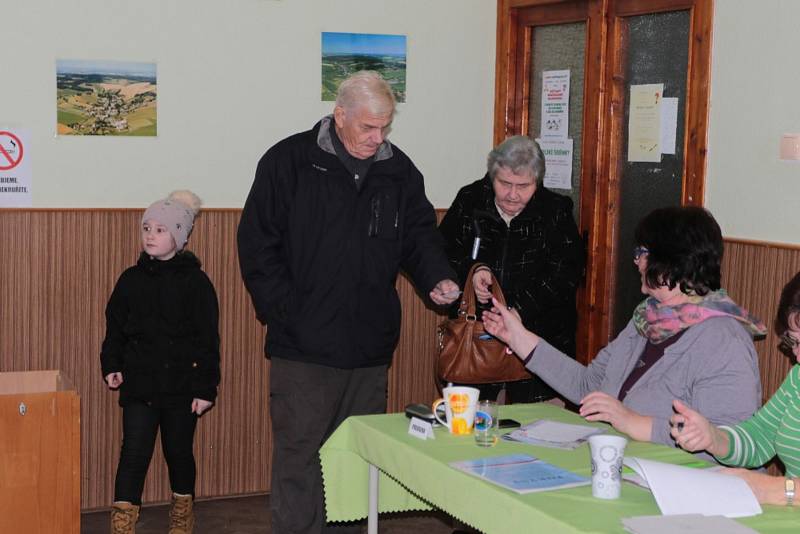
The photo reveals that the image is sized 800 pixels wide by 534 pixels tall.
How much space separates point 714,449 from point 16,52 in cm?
330

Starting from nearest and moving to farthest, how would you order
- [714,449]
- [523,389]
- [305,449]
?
[714,449]
[305,449]
[523,389]

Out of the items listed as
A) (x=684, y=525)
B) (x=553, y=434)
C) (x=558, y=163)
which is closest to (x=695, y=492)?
(x=684, y=525)

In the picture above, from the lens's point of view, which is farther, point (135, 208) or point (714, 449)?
point (135, 208)

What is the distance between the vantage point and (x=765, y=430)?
2764 millimetres

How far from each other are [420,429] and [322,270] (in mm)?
960

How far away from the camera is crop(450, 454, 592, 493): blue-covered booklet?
243 cm

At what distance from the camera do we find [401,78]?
Answer: 17.4 feet

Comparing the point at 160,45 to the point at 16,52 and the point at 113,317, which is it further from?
the point at 113,317

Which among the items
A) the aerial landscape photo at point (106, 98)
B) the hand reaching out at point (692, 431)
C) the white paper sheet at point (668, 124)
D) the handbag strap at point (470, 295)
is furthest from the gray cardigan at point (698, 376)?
the aerial landscape photo at point (106, 98)

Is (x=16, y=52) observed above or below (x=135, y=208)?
above

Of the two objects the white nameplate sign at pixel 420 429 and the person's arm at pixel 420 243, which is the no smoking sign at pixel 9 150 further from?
the white nameplate sign at pixel 420 429

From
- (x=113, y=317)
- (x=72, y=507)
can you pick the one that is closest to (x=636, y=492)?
(x=72, y=507)

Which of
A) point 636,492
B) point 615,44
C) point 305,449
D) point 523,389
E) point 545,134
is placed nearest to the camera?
point 636,492

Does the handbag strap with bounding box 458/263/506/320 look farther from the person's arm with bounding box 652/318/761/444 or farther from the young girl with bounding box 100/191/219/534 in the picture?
the person's arm with bounding box 652/318/761/444
